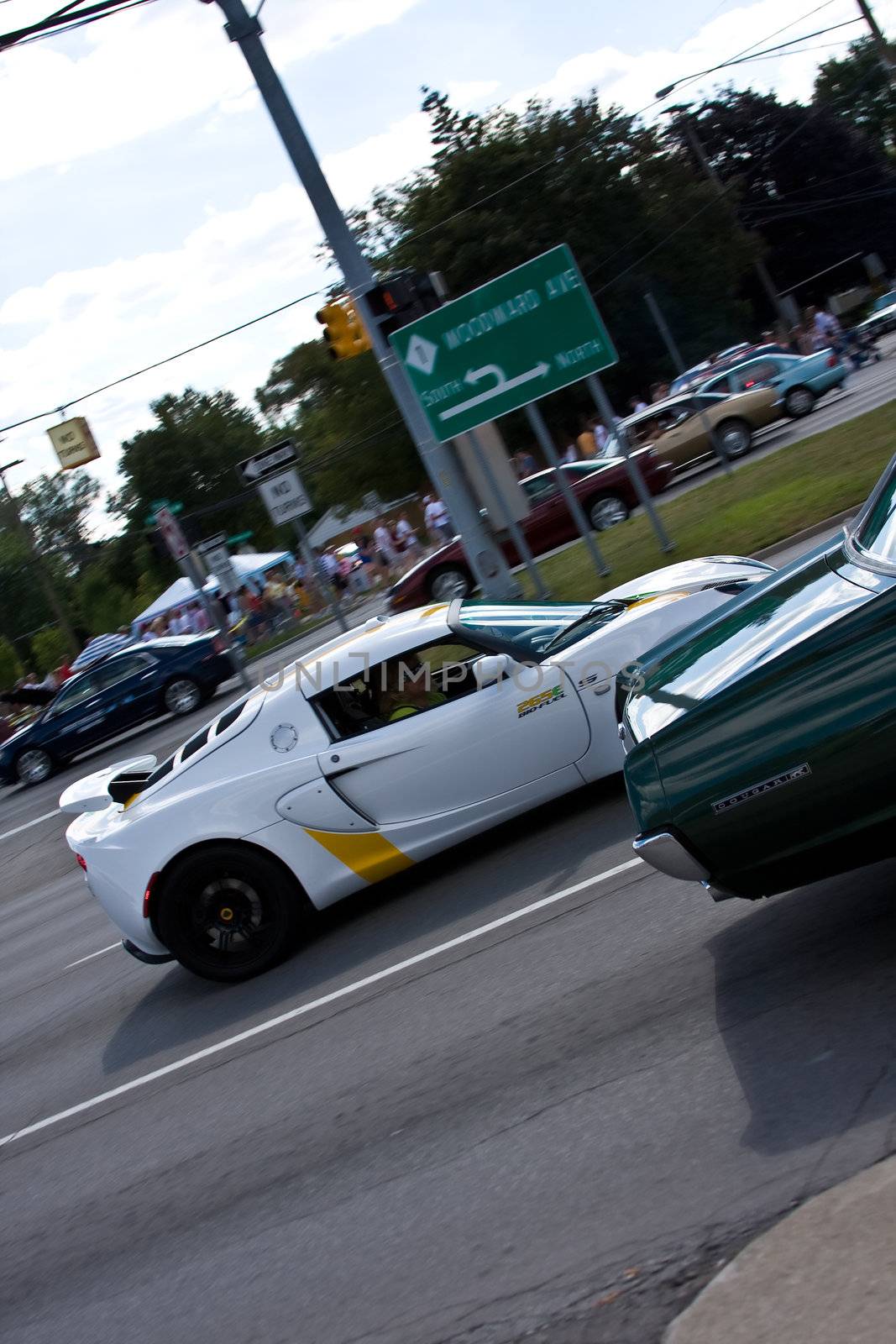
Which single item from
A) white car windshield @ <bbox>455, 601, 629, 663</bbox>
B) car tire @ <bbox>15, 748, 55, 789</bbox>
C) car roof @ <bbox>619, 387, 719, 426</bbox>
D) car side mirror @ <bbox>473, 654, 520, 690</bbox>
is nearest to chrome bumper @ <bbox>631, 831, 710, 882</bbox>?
car side mirror @ <bbox>473, 654, 520, 690</bbox>

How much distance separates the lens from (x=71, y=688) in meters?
26.5

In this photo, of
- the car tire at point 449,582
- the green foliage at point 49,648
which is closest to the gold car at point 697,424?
the car tire at point 449,582

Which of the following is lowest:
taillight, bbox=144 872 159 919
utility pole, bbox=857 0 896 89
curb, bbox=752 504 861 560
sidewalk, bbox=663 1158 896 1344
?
sidewalk, bbox=663 1158 896 1344

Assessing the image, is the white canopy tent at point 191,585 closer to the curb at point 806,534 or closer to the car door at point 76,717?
the car door at point 76,717

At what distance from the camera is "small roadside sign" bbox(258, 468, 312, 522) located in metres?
19.8

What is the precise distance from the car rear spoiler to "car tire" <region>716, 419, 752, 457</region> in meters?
20.1

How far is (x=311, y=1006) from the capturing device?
6859mm

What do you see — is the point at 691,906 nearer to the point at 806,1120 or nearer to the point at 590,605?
the point at 806,1120

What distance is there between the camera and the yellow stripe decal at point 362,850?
24.8 feet

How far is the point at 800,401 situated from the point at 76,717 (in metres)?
15.9

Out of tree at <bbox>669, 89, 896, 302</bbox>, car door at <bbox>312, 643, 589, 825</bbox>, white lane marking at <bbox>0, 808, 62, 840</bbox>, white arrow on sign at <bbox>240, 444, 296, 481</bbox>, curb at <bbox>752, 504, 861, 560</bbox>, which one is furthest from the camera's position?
tree at <bbox>669, 89, 896, 302</bbox>

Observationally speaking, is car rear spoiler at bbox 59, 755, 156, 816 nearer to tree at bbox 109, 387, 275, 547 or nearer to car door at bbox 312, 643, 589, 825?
car door at bbox 312, 643, 589, 825

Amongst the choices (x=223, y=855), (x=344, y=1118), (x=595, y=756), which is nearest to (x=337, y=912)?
(x=223, y=855)

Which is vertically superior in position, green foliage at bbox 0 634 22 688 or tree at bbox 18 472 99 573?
tree at bbox 18 472 99 573
